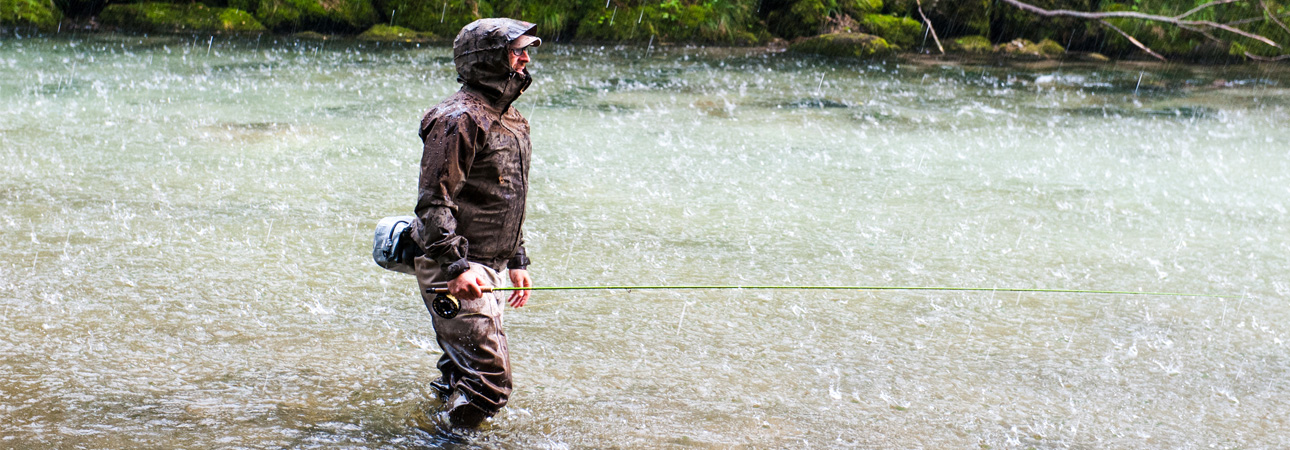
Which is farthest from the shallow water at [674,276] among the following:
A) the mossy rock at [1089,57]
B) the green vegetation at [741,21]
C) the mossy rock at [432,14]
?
the mossy rock at [432,14]

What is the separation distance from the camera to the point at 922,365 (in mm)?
4094

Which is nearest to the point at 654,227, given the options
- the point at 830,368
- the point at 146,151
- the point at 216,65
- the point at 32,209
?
the point at 830,368

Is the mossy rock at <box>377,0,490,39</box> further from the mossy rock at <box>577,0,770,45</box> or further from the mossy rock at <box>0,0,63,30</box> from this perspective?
the mossy rock at <box>0,0,63,30</box>

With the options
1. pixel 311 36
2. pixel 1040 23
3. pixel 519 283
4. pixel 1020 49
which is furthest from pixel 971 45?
pixel 519 283

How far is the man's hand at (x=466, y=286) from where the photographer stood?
2.87 m

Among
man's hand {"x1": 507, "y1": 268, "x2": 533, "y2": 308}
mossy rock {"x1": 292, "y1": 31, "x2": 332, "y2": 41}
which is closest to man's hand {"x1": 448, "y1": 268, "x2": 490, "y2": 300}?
man's hand {"x1": 507, "y1": 268, "x2": 533, "y2": 308}

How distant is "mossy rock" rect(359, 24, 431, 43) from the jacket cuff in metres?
14.7

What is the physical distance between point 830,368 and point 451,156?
1857mm

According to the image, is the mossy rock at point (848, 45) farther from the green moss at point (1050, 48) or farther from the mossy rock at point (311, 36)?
the mossy rock at point (311, 36)

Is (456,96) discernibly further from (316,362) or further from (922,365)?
(922,365)

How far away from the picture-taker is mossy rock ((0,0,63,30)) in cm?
1655

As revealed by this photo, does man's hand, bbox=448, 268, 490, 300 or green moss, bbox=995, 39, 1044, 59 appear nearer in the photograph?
man's hand, bbox=448, 268, 490, 300

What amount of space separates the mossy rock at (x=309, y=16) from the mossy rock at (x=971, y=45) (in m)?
9.97

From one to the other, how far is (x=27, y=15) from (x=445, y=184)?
664 inches
